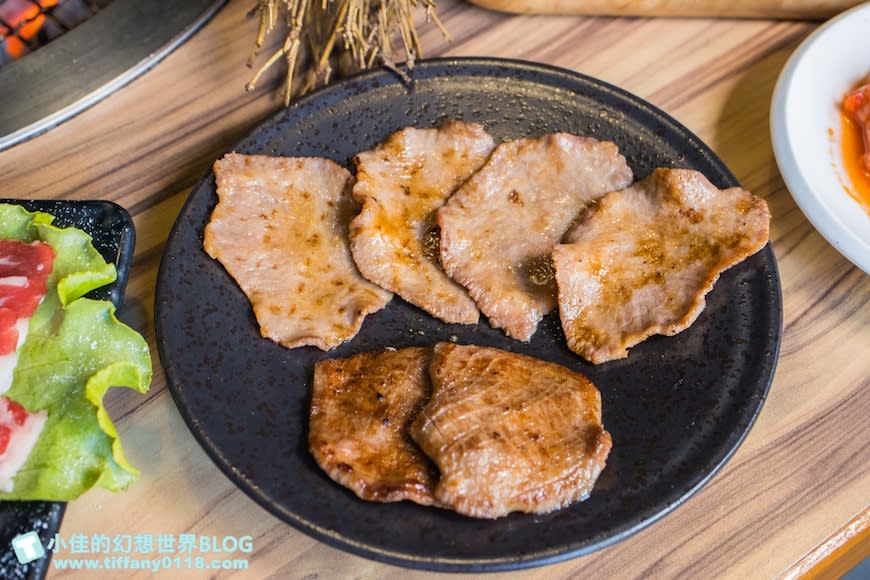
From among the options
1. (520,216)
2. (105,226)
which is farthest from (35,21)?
(520,216)

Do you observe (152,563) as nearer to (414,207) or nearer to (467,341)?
(467,341)

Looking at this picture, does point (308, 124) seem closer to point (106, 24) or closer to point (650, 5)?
point (106, 24)

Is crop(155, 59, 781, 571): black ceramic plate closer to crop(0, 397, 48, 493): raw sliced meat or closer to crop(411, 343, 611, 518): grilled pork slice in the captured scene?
crop(411, 343, 611, 518): grilled pork slice

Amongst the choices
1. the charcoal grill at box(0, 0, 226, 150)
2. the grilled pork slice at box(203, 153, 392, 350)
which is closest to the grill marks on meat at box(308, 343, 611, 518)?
the grilled pork slice at box(203, 153, 392, 350)

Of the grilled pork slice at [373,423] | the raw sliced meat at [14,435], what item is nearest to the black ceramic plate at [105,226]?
the raw sliced meat at [14,435]

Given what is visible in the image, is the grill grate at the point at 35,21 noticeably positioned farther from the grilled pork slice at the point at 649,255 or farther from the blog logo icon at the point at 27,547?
the grilled pork slice at the point at 649,255

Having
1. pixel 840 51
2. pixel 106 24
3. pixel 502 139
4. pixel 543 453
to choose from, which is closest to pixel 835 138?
pixel 840 51

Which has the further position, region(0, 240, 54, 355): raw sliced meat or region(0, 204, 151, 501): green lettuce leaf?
region(0, 240, 54, 355): raw sliced meat
